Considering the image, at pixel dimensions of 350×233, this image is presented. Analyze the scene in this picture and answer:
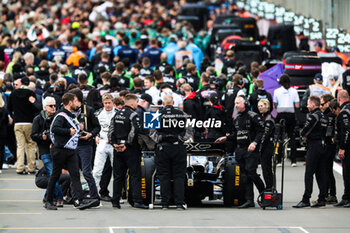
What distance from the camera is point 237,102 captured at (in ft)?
56.3

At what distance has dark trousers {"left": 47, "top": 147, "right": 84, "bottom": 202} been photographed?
16.5 metres

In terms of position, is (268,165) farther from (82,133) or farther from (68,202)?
(68,202)

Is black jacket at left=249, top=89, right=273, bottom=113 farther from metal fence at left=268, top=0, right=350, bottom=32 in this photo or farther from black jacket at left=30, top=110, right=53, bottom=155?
metal fence at left=268, top=0, right=350, bottom=32

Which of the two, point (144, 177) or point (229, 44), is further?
point (229, 44)

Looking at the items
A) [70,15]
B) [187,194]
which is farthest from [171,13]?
[187,194]

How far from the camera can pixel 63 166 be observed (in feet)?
54.7

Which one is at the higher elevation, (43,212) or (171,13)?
(171,13)

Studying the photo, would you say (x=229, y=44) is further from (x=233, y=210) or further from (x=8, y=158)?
(x=233, y=210)

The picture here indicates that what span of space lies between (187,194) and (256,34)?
25850 mm

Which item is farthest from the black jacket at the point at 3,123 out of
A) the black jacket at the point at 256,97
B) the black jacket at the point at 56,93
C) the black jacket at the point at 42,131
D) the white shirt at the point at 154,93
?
the black jacket at the point at 256,97

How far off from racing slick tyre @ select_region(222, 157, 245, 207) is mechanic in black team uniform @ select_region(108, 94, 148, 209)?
135cm

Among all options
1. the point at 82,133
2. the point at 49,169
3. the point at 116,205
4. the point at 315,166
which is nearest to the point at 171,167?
the point at 116,205

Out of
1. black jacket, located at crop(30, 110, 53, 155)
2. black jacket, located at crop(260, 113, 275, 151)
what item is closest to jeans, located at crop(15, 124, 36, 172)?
black jacket, located at crop(30, 110, 53, 155)

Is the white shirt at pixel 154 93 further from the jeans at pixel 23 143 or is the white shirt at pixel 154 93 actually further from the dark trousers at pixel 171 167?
the dark trousers at pixel 171 167
